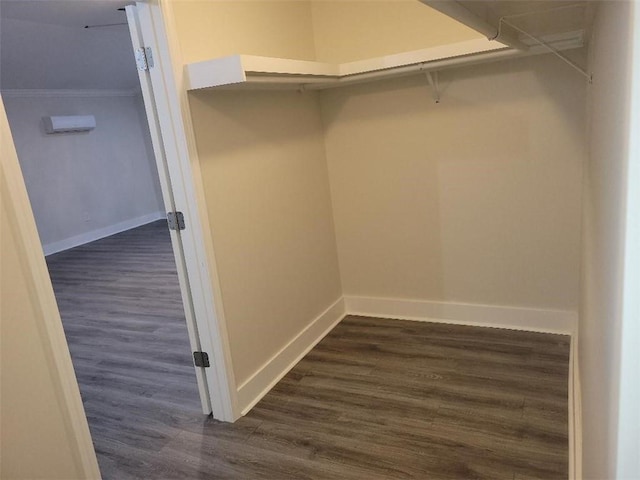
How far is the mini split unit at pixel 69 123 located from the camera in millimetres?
7109

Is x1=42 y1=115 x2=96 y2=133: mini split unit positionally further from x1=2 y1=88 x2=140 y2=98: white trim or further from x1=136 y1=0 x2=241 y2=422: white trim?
x1=136 y1=0 x2=241 y2=422: white trim

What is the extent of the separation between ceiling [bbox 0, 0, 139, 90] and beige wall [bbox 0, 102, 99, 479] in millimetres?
2372

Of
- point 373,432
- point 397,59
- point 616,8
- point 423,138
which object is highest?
point 397,59

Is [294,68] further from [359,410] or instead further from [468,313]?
[468,313]

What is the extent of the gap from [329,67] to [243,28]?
52cm

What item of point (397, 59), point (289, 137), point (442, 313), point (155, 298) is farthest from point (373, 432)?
point (155, 298)

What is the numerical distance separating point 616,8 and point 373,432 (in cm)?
200

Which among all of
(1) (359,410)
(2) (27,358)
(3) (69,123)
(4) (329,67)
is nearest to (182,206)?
(2) (27,358)

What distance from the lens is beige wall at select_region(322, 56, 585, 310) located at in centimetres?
285

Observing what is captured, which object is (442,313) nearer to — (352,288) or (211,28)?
(352,288)

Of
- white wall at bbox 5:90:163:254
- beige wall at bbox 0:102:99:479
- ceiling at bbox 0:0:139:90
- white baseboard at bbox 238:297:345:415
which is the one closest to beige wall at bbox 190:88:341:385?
white baseboard at bbox 238:297:345:415

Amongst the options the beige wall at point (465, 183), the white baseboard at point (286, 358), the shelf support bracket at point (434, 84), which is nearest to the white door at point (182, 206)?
the white baseboard at point (286, 358)

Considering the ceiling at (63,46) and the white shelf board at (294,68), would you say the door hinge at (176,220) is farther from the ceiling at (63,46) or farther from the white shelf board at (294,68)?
the ceiling at (63,46)

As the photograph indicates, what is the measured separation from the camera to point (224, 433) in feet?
8.11
